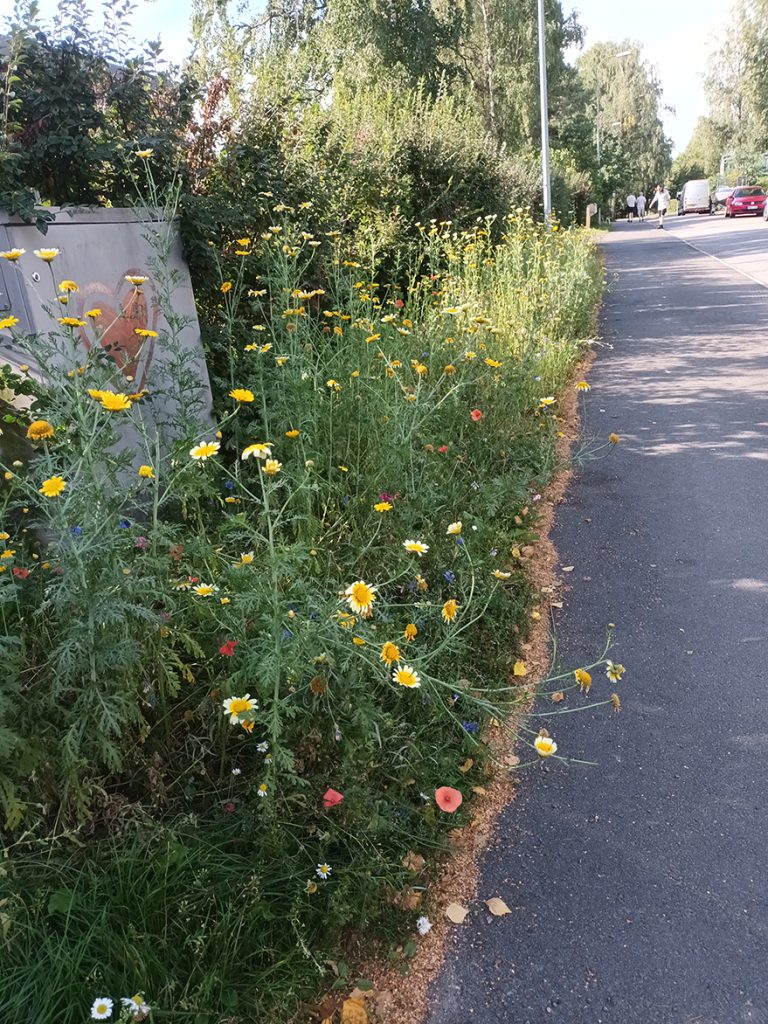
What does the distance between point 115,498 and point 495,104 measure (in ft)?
82.1

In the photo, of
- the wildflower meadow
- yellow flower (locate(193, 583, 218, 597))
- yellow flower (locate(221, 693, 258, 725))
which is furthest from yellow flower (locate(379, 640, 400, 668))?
yellow flower (locate(193, 583, 218, 597))

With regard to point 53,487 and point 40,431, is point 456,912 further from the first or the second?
point 40,431

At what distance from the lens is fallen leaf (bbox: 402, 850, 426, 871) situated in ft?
7.30

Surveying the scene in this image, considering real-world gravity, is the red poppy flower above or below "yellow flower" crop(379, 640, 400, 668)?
below

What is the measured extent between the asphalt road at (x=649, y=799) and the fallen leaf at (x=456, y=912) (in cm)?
3

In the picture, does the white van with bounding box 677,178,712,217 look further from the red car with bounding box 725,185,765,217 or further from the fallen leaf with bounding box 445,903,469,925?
the fallen leaf with bounding box 445,903,469,925

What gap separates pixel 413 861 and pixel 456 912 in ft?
0.63

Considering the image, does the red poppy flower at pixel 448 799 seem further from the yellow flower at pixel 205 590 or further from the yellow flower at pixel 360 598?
the yellow flower at pixel 205 590

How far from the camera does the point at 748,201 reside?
38.4m

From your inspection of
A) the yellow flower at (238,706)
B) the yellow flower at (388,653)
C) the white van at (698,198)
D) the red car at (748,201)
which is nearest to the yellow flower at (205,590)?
the yellow flower at (238,706)

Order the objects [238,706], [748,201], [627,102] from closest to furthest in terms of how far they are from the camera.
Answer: [238,706] < [748,201] < [627,102]

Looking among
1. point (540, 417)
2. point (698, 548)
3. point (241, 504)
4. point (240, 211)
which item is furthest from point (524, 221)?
point (241, 504)

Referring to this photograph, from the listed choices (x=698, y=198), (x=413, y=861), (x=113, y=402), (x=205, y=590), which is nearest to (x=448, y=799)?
(x=413, y=861)

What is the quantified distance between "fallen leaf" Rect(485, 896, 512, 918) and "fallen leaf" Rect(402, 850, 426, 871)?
0.22 metres
